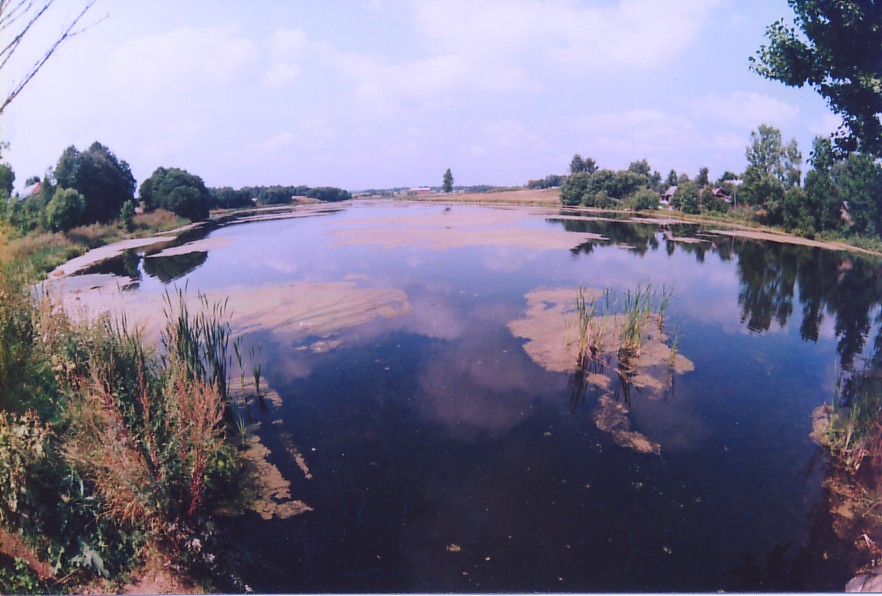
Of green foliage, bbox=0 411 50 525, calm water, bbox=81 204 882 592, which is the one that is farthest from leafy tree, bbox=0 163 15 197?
calm water, bbox=81 204 882 592

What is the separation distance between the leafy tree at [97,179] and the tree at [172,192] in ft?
26.0

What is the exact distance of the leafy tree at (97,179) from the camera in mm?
12031

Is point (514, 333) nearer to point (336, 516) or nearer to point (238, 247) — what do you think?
point (336, 516)

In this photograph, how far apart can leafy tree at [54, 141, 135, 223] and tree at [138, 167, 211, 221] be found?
7.92 meters

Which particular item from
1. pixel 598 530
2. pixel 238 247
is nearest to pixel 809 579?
pixel 598 530

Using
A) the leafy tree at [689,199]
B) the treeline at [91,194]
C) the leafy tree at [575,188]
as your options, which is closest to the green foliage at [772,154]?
the treeline at [91,194]

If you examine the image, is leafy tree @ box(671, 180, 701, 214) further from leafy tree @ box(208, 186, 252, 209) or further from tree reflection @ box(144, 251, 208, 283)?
leafy tree @ box(208, 186, 252, 209)

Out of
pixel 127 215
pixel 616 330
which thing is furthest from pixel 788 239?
pixel 127 215

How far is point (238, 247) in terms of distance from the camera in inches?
691

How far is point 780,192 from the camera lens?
1672cm

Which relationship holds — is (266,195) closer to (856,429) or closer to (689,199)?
(689,199)

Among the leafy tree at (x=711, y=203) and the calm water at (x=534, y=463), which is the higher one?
the leafy tree at (x=711, y=203)

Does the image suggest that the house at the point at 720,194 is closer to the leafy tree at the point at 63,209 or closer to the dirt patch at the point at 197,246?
the dirt patch at the point at 197,246

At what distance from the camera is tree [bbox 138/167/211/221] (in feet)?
79.0
